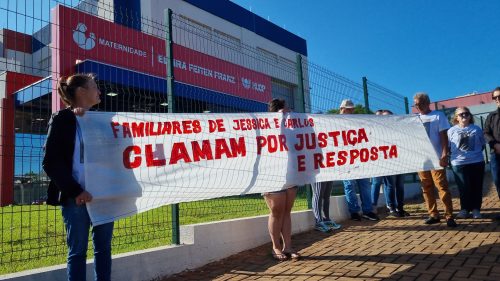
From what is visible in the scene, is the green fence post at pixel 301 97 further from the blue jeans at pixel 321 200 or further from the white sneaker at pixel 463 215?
the white sneaker at pixel 463 215

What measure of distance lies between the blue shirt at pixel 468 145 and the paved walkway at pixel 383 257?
3.04 ft

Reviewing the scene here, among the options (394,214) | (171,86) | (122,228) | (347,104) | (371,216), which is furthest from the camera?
(394,214)

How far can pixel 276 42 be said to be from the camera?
32.0 m

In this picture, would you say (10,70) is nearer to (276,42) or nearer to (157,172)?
(157,172)

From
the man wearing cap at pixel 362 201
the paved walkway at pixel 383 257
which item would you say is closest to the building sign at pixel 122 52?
the man wearing cap at pixel 362 201

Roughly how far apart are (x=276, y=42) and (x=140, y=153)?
96.0 feet

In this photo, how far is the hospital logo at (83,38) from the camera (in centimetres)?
437

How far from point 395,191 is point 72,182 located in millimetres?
5946

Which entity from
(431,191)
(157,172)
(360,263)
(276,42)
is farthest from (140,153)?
(276,42)

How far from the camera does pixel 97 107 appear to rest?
4570 millimetres

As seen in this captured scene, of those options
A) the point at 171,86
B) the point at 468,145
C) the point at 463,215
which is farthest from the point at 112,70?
the point at 463,215

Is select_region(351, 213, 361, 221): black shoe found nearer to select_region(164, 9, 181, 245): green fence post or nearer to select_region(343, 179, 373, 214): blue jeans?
select_region(343, 179, 373, 214): blue jeans

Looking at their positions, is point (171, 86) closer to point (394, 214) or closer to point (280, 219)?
point (280, 219)

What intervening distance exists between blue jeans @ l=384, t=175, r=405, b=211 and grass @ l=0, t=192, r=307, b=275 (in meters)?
2.29
